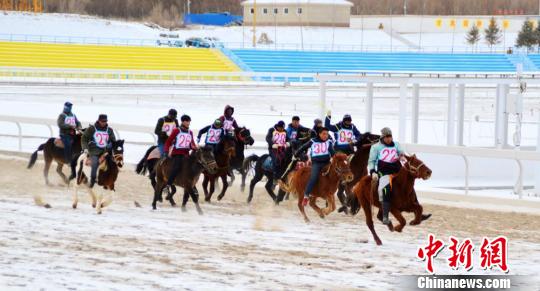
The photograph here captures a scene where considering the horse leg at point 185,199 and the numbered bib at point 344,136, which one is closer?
the horse leg at point 185,199

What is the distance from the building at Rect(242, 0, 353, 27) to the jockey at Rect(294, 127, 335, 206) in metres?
94.6

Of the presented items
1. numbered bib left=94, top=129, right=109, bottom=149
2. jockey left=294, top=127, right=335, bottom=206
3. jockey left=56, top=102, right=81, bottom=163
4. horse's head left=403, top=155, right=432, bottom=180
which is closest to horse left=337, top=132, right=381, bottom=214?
jockey left=294, top=127, right=335, bottom=206

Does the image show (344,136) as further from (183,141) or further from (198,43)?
(198,43)

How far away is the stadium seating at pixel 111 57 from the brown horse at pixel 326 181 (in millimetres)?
51064

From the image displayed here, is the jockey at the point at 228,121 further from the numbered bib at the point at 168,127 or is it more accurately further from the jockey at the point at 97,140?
the jockey at the point at 97,140

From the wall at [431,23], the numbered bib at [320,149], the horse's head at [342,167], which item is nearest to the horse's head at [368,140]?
the numbered bib at [320,149]

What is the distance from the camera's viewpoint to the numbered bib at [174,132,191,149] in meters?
17.7

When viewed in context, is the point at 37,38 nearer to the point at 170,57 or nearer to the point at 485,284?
the point at 170,57

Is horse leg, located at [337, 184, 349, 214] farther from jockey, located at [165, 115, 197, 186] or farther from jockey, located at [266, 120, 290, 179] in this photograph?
jockey, located at [165, 115, 197, 186]

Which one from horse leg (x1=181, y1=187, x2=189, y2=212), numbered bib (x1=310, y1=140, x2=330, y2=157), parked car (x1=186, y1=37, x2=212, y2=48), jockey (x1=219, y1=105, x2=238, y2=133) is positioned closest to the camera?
numbered bib (x1=310, y1=140, x2=330, y2=157)

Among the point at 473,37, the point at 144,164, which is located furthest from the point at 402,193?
the point at 473,37

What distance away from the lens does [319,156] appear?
1686 cm

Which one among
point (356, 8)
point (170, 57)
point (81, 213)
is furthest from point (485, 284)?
point (356, 8)

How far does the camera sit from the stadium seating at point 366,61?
7881 centimetres
